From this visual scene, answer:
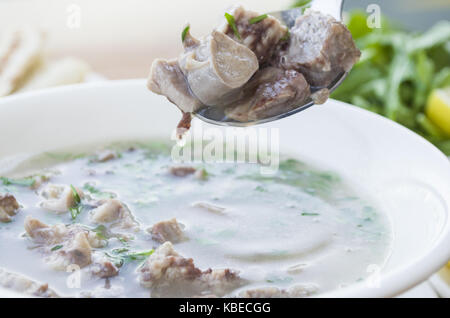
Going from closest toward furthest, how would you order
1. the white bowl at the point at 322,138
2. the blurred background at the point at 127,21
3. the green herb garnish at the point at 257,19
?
the green herb garnish at the point at 257,19
the white bowl at the point at 322,138
the blurred background at the point at 127,21

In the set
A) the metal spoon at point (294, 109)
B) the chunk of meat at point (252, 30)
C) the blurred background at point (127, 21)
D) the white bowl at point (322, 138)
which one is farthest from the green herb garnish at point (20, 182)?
the blurred background at point (127, 21)

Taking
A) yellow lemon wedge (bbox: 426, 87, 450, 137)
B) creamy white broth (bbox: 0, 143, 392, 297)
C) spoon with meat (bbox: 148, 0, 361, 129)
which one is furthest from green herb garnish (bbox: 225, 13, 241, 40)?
yellow lemon wedge (bbox: 426, 87, 450, 137)

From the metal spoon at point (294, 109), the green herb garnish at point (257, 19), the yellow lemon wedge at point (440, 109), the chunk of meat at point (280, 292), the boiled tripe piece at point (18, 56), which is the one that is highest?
the green herb garnish at point (257, 19)

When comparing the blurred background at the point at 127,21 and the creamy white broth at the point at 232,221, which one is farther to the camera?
the blurred background at the point at 127,21

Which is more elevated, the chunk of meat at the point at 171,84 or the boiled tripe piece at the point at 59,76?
the chunk of meat at the point at 171,84

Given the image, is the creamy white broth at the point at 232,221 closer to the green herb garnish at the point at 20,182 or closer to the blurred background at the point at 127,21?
the green herb garnish at the point at 20,182

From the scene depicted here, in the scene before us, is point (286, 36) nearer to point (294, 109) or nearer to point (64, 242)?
point (294, 109)

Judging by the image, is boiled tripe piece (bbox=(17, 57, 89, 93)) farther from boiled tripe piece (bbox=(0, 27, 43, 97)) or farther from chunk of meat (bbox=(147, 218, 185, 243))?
chunk of meat (bbox=(147, 218, 185, 243))
